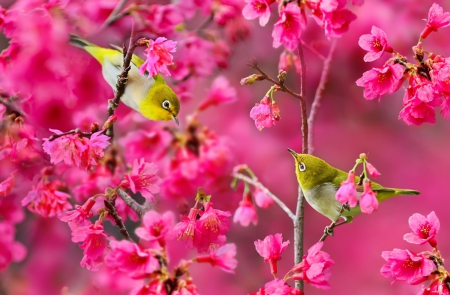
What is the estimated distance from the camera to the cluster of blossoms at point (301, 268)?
0.45 meters

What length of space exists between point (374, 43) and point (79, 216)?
0.31 metres

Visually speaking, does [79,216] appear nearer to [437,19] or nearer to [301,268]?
[301,268]

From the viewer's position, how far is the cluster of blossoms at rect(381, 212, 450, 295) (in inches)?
18.0

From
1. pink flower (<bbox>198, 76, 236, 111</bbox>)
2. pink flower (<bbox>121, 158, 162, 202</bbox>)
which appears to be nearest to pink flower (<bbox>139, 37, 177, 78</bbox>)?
pink flower (<bbox>121, 158, 162, 202</bbox>)

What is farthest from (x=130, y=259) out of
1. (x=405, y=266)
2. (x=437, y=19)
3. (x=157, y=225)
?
(x=437, y=19)

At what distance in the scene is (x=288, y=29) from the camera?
1.66 feet

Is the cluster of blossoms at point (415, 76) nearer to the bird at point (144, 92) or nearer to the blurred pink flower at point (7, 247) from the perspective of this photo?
the bird at point (144, 92)

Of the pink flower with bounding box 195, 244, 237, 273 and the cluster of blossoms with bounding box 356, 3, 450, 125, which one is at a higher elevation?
the cluster of blossoms with bounding box 356, 3, 450, 125

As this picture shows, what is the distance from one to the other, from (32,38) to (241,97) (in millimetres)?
433

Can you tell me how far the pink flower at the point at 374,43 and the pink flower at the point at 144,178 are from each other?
0.22 meters

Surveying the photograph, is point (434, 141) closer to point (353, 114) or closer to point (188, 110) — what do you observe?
point (353, 114)

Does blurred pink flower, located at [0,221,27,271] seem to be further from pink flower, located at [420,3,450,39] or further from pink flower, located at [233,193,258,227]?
pink flower, located at [420,3,450,39]

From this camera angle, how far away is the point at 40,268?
2.92 feet

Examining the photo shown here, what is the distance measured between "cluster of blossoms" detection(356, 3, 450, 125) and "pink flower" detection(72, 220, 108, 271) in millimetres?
272
